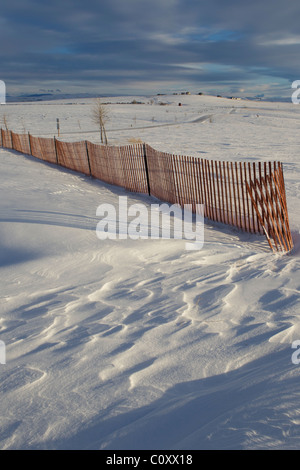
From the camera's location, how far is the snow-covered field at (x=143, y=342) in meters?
2.29

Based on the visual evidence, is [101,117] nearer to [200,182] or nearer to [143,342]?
[200,182]

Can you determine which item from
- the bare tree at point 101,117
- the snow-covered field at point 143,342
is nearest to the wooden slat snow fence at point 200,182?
the snow-covered field at point 143,342

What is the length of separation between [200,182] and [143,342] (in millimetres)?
5491

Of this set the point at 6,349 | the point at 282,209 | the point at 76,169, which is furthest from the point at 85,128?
the point at 6,349

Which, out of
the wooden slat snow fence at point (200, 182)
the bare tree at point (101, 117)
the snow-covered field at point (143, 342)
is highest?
the bare tree at point (101, 117)

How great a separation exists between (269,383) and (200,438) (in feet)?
2.17

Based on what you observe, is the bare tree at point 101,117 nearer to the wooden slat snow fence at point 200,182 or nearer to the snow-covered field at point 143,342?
the wooden slat snow fence at point 200,182

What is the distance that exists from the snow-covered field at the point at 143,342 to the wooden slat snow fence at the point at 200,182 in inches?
30.4

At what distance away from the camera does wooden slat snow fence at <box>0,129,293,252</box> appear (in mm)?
6426

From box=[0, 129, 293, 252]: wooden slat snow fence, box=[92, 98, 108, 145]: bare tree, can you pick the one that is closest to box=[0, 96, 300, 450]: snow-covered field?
box=[0, 129, 293, 252]: wooden slat snow fence

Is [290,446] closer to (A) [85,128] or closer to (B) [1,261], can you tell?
(B) [1,261]

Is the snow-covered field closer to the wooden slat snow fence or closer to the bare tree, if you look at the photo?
the wooden slat snow fence

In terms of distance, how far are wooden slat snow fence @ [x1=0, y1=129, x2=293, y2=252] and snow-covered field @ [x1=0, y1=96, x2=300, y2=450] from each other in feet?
2.54

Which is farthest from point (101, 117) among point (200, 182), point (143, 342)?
point (143, 342)
